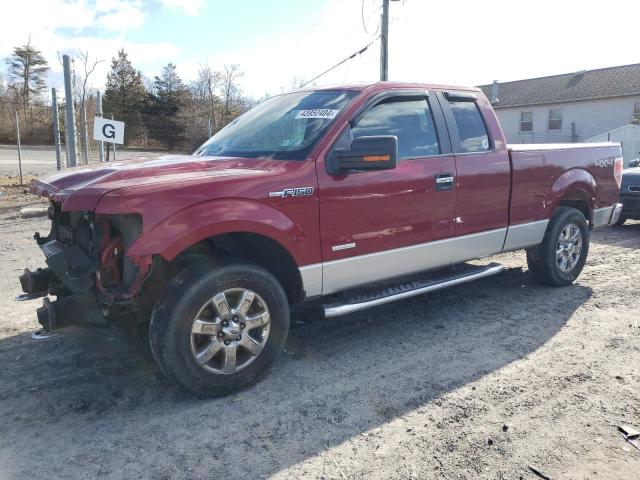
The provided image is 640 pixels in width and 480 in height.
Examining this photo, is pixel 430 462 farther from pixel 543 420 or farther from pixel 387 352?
pixel 387 352

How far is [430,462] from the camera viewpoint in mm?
2727

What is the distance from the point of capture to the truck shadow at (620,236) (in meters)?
8.24

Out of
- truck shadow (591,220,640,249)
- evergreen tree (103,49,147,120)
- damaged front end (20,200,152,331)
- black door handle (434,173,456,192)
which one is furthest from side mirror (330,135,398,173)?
evergreen tree (103,49,147,120)

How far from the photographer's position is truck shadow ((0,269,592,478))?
9.12ft

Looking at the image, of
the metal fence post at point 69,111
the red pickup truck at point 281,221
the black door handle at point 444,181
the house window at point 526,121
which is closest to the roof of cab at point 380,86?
the red pickup truck at point 281,221

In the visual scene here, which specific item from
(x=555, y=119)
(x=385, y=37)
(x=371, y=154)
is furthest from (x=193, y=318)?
(x=555, y=119)

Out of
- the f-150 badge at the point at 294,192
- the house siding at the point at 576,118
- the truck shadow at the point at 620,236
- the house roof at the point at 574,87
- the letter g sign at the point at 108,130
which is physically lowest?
the truck shadow at the point at 620,236

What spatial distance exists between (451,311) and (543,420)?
2015 mm

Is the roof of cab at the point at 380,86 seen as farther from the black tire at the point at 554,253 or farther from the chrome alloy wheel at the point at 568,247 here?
the chrome alloy wheel at the point at 568,247

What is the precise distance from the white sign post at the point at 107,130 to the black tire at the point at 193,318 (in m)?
8.08

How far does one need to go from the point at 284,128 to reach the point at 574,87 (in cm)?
3154

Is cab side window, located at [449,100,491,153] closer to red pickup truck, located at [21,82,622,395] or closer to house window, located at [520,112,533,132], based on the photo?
red pickup truck, located at [21,82,622,395]

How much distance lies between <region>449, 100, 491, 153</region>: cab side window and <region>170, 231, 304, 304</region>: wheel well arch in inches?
79.5

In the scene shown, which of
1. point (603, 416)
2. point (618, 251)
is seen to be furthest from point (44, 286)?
point (618, 251)
